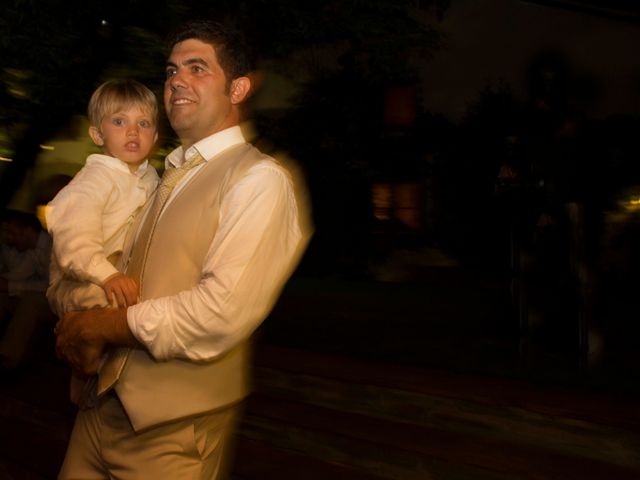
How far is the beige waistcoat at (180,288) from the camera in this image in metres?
1.83

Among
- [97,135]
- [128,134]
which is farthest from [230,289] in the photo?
[97,135]

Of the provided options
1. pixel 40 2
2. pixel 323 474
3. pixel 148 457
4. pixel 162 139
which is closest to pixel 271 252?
pixel 148 457

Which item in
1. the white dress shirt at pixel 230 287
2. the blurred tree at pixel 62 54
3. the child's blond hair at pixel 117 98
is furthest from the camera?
the blurred tree at pixel 62 54

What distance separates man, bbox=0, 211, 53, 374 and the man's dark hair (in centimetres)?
521

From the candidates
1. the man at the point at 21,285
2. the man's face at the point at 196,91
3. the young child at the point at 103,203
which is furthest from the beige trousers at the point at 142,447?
the man at the point at 21,285

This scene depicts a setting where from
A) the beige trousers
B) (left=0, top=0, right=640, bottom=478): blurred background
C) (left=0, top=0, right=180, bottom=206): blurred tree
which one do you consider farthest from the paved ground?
the beige trousers

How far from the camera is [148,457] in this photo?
6.21 feet

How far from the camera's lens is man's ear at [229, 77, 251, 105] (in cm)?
199

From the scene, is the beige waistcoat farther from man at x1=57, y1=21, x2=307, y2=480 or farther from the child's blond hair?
the child's blond hair

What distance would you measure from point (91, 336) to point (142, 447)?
289 millimetres

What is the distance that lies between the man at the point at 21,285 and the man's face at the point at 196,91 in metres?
5.20

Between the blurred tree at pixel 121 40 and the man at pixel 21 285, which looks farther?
the man at pixel 21 285

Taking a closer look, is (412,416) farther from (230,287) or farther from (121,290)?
(230,287)

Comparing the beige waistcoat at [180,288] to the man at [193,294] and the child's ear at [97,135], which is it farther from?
the child's ear at [97,135]
